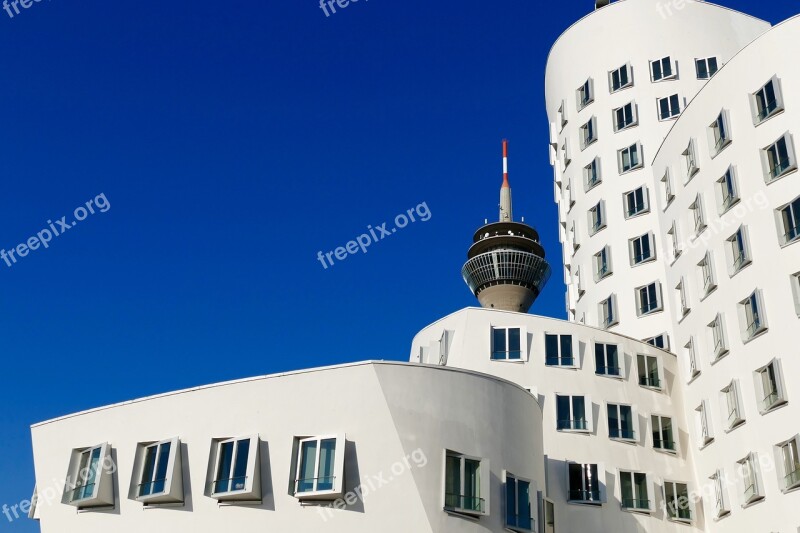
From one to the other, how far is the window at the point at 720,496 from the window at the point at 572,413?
15.7 ft

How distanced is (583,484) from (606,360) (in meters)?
5.29

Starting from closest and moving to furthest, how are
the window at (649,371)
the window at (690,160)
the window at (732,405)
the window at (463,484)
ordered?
the window at (463,484)
the window at (732,405)
the window at (690,160)
the window at (649,371)

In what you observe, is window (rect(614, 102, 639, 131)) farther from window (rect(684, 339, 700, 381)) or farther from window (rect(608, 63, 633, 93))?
window (rect(684, 339, 700, 381))

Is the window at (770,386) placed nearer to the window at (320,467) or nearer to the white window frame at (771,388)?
the white window frame at (771,388)

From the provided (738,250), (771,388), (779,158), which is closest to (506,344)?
(738,250)

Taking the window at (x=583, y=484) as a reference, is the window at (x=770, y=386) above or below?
above

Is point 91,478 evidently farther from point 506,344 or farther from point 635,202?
point 635,202

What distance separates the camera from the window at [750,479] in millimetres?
27312

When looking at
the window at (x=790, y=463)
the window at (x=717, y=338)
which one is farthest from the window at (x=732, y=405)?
the window at (x=790, y=463)

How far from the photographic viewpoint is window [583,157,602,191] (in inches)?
1697

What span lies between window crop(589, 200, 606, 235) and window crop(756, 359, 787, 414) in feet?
49.4

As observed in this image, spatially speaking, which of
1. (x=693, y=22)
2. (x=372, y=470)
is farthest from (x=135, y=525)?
(x=693, y=22)

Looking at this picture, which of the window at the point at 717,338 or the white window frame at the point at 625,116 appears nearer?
the window at the point at 717,338

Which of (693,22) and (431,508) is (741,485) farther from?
(693,22)
